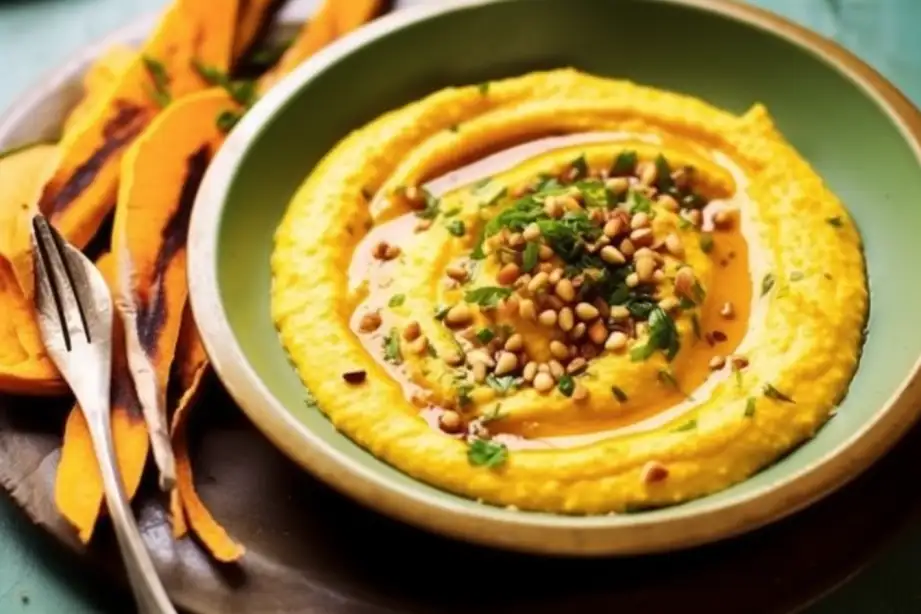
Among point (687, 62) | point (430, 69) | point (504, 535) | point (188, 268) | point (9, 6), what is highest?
point (687, 62)

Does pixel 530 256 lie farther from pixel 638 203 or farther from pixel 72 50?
pixel 72 50

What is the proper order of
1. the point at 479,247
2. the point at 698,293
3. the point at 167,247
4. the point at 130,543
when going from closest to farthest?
the point at 130,543, the point at 698,293, the point at 479,247, the point at 167,247

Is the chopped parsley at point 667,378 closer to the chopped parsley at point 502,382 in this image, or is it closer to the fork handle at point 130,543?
A: the chopped parsley at point 502,382

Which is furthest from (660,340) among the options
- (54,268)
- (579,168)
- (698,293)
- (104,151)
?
(104,151)

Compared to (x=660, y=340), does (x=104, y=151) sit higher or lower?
lower

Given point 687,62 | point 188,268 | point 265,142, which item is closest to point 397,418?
point 188,268

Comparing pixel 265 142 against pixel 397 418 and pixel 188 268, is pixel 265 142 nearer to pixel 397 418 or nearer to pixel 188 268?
pixel 188 268

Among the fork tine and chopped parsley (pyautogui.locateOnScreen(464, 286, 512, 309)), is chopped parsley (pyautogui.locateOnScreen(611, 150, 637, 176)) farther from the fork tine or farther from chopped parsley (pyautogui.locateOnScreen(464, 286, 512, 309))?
the fork tine
